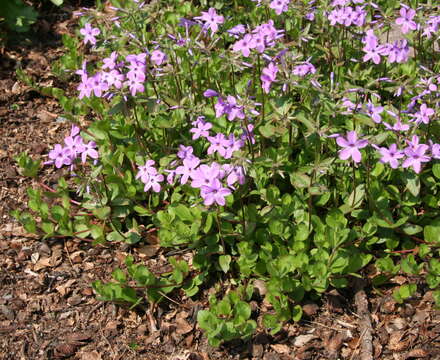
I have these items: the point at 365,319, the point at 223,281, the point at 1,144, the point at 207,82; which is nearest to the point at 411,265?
the point at 365,319

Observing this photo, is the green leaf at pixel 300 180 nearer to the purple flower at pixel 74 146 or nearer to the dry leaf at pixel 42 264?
the purple flower at pixel 74 146

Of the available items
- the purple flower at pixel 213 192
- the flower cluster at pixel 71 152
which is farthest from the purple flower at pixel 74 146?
the purple flower at pixel 213 192

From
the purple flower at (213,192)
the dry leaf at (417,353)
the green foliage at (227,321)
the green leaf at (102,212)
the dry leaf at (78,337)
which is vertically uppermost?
the purple flower at (213,192)

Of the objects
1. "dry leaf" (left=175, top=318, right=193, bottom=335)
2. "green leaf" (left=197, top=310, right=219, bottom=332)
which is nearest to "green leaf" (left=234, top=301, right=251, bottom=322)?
"green leaf" (left=197, top=310, right=219, bottom=332)

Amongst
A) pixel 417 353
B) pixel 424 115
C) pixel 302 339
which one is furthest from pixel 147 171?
pixel 417 353

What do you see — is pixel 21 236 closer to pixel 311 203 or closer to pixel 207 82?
pixel 207 82

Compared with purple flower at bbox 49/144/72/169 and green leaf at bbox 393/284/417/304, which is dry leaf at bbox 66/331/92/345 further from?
green leaf at bbox 393/284/417/304

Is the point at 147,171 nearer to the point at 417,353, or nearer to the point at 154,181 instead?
the point at 154,181
